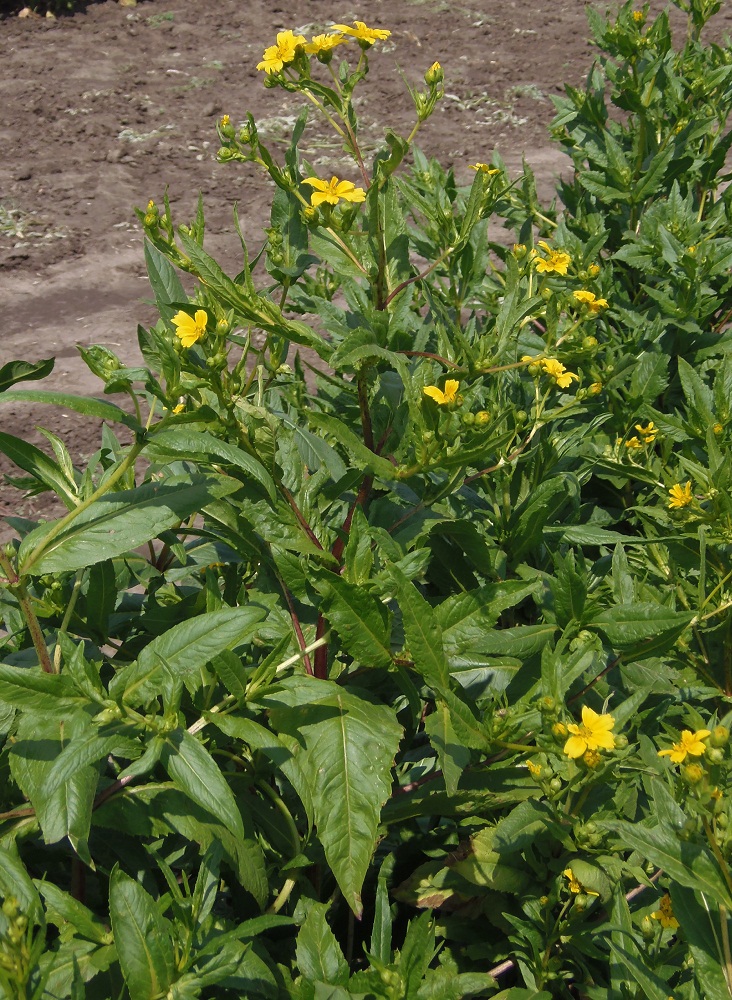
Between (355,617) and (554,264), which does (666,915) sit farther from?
(554,264)

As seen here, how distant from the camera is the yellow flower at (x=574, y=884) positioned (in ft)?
5.81

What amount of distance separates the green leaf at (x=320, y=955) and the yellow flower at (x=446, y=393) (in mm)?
939

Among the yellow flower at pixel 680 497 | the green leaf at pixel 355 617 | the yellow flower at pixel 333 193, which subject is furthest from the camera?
the yellow flower at pixel 680 497

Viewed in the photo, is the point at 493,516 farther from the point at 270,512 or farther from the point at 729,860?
the point at 729,860

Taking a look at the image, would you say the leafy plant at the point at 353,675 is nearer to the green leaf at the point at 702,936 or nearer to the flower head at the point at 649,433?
the green leaf at the point at 702,936

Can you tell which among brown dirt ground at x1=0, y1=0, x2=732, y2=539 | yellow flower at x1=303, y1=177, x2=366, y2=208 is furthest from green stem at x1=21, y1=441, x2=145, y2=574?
brown dirt ground at x1=0, y1=0, x2=732, y2=539

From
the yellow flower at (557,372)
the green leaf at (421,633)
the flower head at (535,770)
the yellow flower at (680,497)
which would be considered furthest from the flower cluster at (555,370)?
the flower head at (535,770)

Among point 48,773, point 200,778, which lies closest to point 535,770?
point 200,778

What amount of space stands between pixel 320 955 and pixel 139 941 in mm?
343

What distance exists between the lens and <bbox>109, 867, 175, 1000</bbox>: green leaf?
1407 mm

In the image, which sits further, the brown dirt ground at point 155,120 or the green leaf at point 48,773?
the brown dirt ground at point 155,120

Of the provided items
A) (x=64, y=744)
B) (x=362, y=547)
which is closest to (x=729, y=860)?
(x=362, y=547)

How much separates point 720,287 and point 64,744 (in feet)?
8.41

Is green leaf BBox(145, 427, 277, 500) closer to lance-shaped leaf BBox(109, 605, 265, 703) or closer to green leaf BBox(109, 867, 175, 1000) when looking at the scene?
lance-shaped leaf BBox(109, 605, 265, 703)
